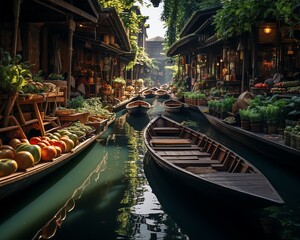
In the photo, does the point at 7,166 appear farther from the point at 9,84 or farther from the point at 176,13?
the point at 176,13

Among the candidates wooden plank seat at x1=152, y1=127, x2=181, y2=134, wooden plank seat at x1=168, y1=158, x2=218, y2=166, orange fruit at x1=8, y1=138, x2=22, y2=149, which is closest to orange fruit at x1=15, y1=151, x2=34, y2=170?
orange fruit at x1=8, y1=138, x2=22, y2=149

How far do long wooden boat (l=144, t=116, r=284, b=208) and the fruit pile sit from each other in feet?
5.99

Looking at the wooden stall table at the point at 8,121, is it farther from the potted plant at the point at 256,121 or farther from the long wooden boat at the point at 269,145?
the potted plant at the point at 256,121

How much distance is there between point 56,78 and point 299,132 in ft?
22.4

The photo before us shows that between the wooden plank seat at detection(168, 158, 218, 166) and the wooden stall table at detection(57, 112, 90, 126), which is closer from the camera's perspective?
the wooden plank seat at detection(168, 158, 218, 166)

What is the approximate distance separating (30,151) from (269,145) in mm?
5538

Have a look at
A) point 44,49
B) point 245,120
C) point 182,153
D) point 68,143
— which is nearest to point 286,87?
point 245,120

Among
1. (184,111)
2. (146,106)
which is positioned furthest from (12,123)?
(184,111)

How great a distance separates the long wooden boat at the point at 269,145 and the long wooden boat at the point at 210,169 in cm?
141

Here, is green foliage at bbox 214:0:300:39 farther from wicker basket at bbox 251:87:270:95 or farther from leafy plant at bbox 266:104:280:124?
leafy plant at bbox 266:104:280:124

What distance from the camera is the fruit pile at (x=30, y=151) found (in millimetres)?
5262

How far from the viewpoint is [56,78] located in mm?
10828

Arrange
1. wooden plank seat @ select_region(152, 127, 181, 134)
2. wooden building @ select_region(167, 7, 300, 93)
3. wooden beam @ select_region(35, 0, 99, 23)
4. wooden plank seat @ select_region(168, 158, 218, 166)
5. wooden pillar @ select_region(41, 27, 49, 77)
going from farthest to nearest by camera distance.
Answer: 1. wooden building @ select_region(167, 7, 300, 93)
2. wooden pillar @ select_region(41, 27, 49, 77)
3. wooden plank seat @ select_region(152, 127, 181, 134)
4. wooden beam @ select_region(35, 0, 99, 23)
5. wooden plank seat @ select_region(168, 158, 218, 166)

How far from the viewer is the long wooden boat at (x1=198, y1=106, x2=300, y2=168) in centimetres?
764
